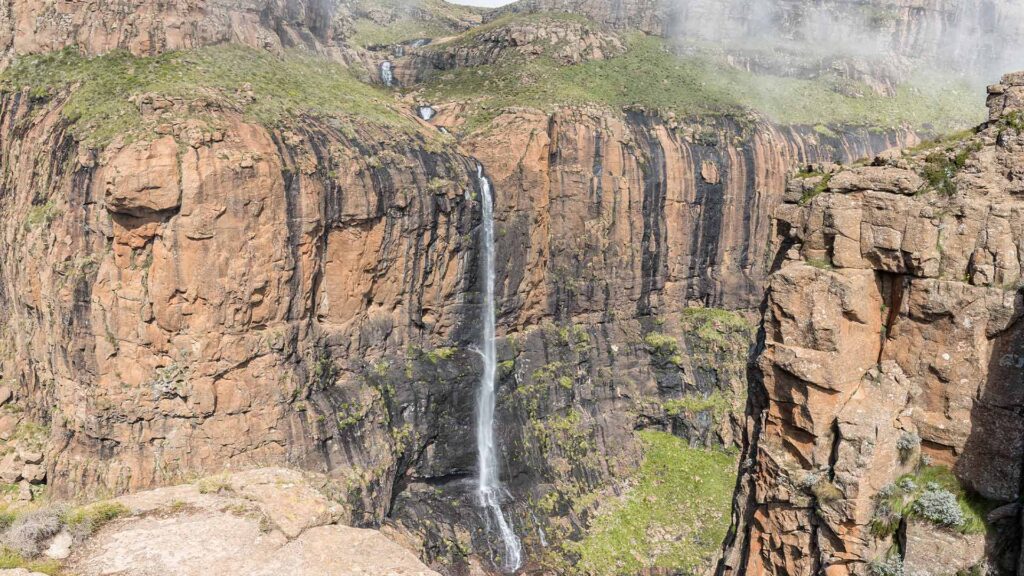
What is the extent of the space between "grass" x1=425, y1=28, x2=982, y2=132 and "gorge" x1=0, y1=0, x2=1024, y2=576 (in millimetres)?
430

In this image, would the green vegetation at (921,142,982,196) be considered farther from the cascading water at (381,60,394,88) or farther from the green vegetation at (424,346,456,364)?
the cascading water at (381,60,394,88)

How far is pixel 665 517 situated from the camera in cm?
3538

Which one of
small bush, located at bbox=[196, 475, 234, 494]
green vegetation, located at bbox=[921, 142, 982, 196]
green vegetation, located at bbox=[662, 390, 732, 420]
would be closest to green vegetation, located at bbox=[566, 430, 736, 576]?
green vegetation, located at bbox=[662, 390, 732, 420]

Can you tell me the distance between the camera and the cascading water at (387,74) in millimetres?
50625

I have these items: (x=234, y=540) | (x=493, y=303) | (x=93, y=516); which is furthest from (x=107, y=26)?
(x=234, y=540)

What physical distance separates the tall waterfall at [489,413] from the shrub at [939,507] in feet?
75.5

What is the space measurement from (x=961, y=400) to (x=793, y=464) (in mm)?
3081

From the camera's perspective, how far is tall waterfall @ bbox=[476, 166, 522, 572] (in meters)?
33.4

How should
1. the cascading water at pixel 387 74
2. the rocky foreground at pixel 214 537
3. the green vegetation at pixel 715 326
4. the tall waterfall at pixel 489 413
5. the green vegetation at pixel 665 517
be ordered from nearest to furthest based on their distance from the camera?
the rocky foreground at pixel 214 537
the green vegetation at pixel 665 517
the tall waterfall at pixel 489 413
the green vegetation at pixel 715 326
the cascading water at pixel 387 74

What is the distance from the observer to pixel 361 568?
44.9 feet

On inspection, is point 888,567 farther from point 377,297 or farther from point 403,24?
point 403,24

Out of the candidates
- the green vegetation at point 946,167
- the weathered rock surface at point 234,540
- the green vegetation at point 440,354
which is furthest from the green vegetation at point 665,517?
the green vegetation at point 946,167

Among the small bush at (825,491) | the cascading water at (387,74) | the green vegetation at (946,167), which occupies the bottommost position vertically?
the small bush at (825,491)

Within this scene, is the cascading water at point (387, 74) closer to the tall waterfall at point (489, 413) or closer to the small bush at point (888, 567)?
the tall waterfall at point (489, 413)
